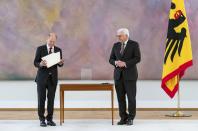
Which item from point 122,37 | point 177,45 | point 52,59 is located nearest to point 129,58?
point 122,37

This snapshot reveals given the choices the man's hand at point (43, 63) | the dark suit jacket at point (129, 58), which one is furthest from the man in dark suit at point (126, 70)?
the man's hand at point (43, 63)

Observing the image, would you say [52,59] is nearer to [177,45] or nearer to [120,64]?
[120,64]

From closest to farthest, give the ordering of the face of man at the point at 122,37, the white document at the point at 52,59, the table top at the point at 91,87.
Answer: the white document at the point at 52,59 < the face of man at the point at 122,37 < the table top at the point at 91,87

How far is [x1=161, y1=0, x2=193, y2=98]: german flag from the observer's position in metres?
10.4

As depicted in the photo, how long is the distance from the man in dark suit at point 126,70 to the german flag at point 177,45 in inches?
66.6

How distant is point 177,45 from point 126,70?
74.8 inches

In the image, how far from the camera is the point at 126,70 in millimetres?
8906

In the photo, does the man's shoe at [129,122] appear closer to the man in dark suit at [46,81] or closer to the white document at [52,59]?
the man in dark suit at [46,81]

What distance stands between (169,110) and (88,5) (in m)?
2.95

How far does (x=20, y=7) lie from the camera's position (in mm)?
11516

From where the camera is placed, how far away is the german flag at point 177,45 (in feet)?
34.0

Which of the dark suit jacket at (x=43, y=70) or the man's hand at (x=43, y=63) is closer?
the man's hand at (x=43, y=63)

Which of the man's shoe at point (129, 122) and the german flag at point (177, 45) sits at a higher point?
the german flag at point (177, 45)

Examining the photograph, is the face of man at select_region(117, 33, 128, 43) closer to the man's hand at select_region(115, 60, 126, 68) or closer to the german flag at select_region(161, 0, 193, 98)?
the man's hand at select_region(115, 60, 126, 68)
